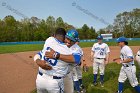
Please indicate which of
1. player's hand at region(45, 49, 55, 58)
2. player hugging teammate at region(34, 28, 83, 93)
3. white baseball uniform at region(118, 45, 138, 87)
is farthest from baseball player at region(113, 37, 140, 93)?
player's hand at region(45, 49, 55, 58)

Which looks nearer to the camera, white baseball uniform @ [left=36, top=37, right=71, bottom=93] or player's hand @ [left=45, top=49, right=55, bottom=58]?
player's hand @ [left=45, top=49, right=55, bottom=58]

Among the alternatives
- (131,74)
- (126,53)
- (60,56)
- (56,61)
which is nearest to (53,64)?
(56,61)

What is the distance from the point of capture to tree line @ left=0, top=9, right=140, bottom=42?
61.7 meters

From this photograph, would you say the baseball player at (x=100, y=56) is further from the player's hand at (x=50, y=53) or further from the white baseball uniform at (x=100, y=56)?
the player's hand at (x=50, y=53)

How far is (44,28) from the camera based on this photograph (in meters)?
65.9

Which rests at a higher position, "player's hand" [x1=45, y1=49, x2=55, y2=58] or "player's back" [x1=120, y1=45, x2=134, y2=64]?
"player's hand" [x1=45, y1=49, x2=55, y2=58]

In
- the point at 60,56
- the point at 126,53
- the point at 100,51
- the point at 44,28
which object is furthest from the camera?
the point at 44,28

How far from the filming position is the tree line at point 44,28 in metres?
61.7

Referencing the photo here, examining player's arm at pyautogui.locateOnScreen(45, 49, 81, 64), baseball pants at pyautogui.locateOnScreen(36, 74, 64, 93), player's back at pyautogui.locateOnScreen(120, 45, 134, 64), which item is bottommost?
baseball pants at pyautogui.locateOnScreen(36, 74, 64, 93)

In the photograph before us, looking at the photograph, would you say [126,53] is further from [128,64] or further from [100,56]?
[100,56]

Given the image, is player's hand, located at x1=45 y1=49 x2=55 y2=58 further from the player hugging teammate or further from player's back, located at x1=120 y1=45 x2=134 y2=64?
player's back, located at x1=120 y1=45 x2=134 y2=64

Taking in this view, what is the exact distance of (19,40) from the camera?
6350 cm

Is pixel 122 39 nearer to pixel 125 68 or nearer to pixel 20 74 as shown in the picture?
pixel 125 68


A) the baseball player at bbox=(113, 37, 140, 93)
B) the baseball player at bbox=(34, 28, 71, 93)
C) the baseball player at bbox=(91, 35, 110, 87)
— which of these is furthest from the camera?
the baseball player at bbox=(91, 35, 110, 87)
